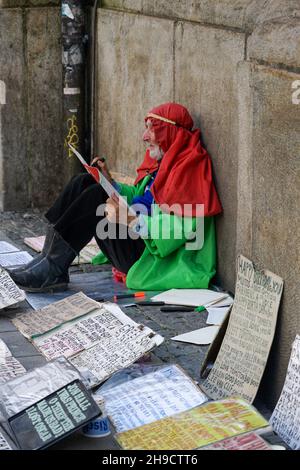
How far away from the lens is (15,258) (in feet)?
23.1

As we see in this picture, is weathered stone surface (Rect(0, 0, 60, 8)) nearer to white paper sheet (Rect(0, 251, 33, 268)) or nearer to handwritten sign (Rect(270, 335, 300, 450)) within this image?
white paper sheet (Rect(0, 251, 33, 268))

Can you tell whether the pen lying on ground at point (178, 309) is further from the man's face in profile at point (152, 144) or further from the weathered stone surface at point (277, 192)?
the weathered stone surface at point (277, 192)

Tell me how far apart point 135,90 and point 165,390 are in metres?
3.33

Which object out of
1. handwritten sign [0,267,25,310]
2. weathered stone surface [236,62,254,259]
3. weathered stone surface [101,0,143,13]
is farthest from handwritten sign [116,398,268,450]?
weathered stone surface [101,0,143,13]

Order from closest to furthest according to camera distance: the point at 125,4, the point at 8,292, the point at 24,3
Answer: the point at 8,292 < the point at 125,4 < the point at 24,3

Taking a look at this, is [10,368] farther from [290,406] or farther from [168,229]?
[168,229]

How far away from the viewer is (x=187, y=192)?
613 centimetres

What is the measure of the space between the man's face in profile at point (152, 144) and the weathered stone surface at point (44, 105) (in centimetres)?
218

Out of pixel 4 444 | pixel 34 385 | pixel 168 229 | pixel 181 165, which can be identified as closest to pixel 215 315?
pixel 168 229

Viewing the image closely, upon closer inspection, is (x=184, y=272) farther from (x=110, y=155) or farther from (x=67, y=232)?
(x=110, y=155)

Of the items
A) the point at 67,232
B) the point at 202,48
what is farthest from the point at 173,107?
the point at 67,232

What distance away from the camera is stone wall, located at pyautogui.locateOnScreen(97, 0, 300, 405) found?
4.36 m

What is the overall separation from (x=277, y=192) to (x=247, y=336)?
65cm

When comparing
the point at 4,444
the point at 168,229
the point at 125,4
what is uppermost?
the point at 125,4
